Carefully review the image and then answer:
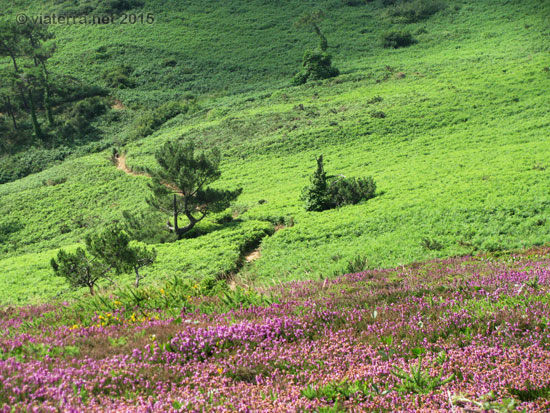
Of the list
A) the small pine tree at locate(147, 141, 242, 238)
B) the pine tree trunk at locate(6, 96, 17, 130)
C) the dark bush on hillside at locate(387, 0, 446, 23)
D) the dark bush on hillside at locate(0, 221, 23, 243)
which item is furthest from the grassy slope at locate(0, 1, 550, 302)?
the pine tree trunk at locate(6, 96, 17, 130)

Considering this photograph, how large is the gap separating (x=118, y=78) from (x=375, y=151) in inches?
2755

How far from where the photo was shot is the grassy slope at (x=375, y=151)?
20.1m

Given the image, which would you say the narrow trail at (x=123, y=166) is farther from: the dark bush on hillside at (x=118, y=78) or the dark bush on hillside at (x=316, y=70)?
the dark bush on hillside at (x=316, y=70)

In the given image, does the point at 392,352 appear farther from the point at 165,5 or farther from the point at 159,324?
the point at 165,5

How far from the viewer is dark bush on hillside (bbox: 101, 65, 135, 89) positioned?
295 ft

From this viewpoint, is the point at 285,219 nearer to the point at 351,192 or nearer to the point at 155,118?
the point at 351,192

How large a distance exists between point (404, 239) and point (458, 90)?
4328cm

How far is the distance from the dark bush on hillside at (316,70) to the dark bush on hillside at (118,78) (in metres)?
39.5

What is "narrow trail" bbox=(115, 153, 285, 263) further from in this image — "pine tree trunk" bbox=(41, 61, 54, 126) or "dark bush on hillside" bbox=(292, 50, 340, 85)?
"dark bush on hillside" bbox=(292, 50, 340, 85)

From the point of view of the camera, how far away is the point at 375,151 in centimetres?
4347

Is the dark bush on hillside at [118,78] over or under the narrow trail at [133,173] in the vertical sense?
over

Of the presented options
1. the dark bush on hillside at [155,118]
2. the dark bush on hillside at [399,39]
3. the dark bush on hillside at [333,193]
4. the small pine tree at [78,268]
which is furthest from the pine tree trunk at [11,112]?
the dark bush on hillside at [399,39]

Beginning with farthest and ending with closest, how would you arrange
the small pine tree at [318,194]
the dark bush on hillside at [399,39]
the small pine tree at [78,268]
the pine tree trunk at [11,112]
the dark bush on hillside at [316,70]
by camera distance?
1. the dark bush on hillside at [399,39]
2. the dark bush on hillside at [316,70]
3. the pine tree trunk at [11,112]
4. the small pine tree at [318,194]
5. the small pine tree at [78,268]

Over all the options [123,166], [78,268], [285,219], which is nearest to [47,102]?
[123,166]
